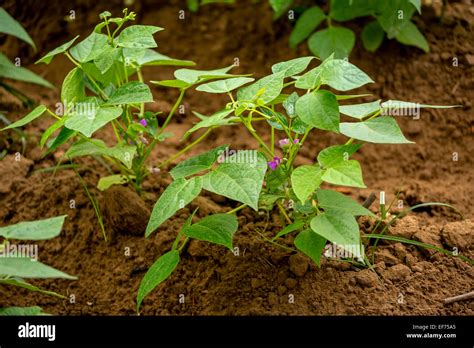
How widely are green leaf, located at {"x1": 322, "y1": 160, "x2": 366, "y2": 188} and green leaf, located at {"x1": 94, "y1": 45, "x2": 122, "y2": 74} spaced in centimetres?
58

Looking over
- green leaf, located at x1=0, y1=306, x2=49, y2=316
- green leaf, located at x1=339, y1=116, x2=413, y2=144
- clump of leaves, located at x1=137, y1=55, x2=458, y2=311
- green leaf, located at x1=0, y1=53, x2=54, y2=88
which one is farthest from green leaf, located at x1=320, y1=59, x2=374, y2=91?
green leaf, located at x1=0, y1=53, x2=54, y2=88

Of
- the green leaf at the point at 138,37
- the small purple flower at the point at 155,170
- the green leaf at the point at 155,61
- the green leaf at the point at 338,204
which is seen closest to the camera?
the green leaf at the point at 338,204

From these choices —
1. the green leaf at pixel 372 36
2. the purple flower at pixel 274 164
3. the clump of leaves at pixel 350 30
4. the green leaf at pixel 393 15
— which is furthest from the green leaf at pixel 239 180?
the green leaf at pixel 372 36

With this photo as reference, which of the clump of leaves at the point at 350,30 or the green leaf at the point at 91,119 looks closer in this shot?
the green leaf at the point at 91,119

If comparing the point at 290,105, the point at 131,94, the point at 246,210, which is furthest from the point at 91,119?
the point at 246,210

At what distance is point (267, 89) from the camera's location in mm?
1748

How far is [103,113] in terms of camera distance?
69.2 inches

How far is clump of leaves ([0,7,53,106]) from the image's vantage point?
2.25 m

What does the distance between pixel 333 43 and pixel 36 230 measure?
4.24 feet

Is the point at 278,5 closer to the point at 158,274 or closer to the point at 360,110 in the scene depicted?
the point at 360,110

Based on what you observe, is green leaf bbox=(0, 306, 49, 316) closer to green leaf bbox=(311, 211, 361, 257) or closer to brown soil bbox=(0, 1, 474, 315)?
brown soil bbox=(0, 1, 474, 315)

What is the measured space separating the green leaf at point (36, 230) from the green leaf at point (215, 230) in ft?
1.10

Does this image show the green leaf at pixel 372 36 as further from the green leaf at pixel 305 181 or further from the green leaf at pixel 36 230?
the green leaf at pixel 36 230

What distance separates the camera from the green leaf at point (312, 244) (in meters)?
1.75
